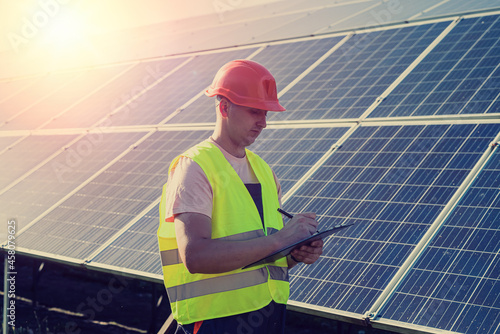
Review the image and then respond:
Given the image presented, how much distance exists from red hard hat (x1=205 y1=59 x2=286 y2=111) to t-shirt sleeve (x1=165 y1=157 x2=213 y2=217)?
406 millimetres

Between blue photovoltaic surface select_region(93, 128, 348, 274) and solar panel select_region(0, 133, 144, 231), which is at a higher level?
solar panel select_region(0, 133, 144, 231)

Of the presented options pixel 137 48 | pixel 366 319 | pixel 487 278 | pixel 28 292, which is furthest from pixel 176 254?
pixel 137 48

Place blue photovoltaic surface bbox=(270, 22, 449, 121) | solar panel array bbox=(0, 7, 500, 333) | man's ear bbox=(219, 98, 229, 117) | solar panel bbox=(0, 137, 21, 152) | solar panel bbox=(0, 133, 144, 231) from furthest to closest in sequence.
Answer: solar panel bbox=(0, 137, 21, 152) → solar panel bbox=(0, 133, 144, 231) → blue photovoltaic surface bbox=(270, 22, 449, 121) → solar panel array bbox=(0, 7, 500, 333) → man's ear bbox=(219, 98, 229, 117)

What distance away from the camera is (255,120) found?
3.08 m

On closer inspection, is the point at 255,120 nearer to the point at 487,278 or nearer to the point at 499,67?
the point at 487,278

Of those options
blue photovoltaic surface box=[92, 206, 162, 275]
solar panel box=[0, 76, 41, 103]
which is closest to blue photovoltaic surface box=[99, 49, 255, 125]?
blue photovoltaic surface box=[92, 206, 162, 275]

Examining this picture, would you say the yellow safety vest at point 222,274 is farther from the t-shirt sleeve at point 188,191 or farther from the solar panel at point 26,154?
the solar panel at point 26,154

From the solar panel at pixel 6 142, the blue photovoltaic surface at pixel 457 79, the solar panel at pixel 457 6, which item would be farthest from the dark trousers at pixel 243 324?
the solar panel at pixel 457 6

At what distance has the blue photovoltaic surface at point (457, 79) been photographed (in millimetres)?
6449

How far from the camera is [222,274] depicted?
3016mm

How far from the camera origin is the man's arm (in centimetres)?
272

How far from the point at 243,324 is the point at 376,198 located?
288cm

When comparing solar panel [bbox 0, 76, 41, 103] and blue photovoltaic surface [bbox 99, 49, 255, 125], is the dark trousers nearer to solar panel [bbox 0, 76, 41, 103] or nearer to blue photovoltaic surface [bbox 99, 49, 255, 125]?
blue photovoltaic surface [bbox 99, 49, 255, 125]

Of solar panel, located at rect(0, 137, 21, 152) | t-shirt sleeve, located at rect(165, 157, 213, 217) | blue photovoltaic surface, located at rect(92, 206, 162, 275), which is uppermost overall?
t-shirt sleeve, located at rect(165, 157, 213, 217)
